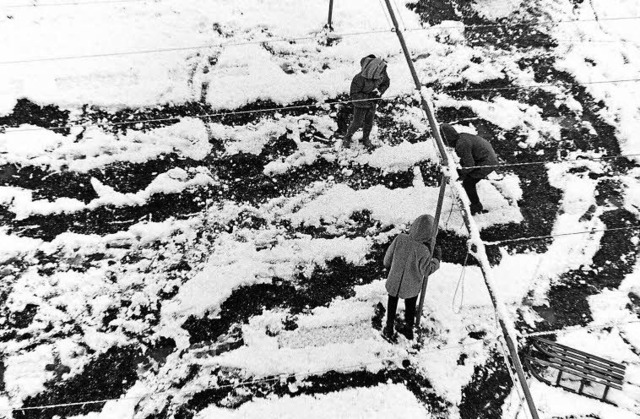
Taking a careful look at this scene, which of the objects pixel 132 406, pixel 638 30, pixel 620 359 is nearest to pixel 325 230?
pixel 132 406

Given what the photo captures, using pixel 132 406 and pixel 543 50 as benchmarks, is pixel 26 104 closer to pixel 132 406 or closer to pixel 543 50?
pixel 132 406

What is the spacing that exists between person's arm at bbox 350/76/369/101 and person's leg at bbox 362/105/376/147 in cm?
27

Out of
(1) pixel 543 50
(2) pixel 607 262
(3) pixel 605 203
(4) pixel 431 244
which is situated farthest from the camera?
(1) pixel 543 50

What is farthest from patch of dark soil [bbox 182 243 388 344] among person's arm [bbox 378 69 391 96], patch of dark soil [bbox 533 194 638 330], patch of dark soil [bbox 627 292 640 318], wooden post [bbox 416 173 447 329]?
patch of dark soil [bbox 627 292 640 318]

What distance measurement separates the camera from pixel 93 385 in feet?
13.6

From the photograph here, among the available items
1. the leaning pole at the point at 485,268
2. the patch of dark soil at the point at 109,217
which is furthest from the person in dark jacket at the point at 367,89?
the patch of dark soil at the point at 109,217

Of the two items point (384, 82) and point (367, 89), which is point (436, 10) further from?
point (367, 89)

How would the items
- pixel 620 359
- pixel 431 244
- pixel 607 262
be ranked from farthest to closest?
pixel 607 262 < pixel 620 359 < pixel 431 244

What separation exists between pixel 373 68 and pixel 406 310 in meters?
3.08

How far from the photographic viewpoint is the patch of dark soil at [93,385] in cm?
399

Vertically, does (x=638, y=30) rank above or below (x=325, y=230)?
above

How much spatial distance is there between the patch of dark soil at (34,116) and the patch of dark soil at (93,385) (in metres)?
3.99

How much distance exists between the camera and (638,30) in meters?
7.87

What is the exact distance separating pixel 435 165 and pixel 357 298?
102 inches
